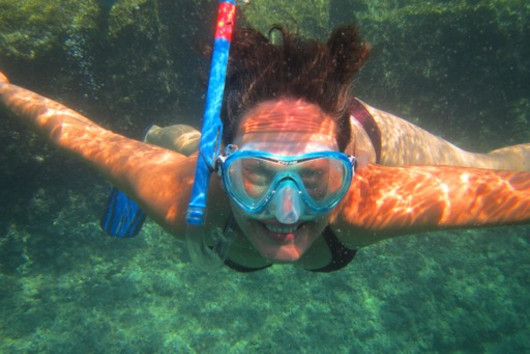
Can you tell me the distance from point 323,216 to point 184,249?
4048mm

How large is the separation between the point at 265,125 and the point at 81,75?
4.15m

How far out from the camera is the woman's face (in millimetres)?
2061

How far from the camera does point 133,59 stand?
535 centimetres

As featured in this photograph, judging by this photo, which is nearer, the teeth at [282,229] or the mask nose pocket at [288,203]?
the mask nose pocket at [288,203]

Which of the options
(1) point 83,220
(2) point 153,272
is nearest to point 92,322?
(2) point 153,272

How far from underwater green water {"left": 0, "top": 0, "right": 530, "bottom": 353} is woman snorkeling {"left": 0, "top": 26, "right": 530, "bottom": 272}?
1754 millimetres

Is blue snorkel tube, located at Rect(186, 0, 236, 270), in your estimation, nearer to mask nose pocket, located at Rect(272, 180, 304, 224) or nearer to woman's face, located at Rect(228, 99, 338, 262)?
woman's face, located at Rect(228, 99, 338, 262)

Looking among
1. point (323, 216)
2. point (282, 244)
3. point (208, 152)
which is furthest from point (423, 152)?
point (208, 152)

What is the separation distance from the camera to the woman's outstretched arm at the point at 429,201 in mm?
2486

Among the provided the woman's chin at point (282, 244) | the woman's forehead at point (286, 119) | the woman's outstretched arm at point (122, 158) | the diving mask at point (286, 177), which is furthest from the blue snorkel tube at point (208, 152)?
the woman's outstretched arm at point (122, 158)

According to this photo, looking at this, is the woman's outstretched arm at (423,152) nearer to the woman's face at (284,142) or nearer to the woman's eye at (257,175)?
the woman's face at (284,142)

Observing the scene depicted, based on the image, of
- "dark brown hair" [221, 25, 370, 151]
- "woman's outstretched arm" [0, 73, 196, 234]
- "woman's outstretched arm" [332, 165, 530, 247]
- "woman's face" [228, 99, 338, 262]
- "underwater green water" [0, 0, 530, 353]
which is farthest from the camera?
"underwater green water" [0, 0, 530, 353]

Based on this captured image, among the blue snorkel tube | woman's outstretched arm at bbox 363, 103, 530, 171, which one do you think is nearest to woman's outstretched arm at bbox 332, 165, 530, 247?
the blue snorkel tube

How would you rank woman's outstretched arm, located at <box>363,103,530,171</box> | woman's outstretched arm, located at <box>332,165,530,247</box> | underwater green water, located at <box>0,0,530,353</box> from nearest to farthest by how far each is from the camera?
woman's outstretched arm, located at <box>332,165,530,247</box> → woman's outstretched arm, located at <box>363,103,530,171</box> → underwater green water, located at <box>0,0,530,353</box>
